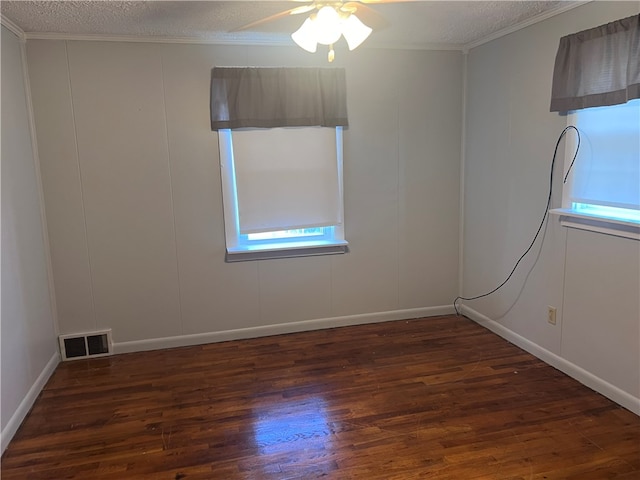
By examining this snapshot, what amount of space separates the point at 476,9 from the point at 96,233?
2.80 meters

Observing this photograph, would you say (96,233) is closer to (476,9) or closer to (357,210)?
(357,210)

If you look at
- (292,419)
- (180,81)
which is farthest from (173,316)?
(180,81)

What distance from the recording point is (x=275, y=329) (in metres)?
3.76

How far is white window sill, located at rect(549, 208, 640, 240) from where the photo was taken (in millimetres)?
2463

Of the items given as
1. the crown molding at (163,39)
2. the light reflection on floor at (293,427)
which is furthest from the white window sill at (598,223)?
the crown molding at (163,39)

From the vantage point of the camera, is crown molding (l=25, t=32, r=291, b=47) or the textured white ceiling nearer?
the textured white ceiling

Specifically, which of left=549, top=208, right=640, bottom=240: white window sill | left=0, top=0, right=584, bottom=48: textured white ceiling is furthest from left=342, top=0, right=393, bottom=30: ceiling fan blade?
left=549, top=208, right=640, bottom=240: white window sill

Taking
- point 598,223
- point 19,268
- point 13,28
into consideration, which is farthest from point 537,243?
point 13,28

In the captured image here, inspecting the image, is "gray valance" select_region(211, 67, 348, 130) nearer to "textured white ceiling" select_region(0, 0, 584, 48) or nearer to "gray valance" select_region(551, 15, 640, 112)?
"textured white ceiling" select_region(0, 0, 584, 48)

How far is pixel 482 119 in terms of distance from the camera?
12.0 ft

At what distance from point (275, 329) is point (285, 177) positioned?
117cm

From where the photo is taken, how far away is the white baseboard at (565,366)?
2.60 metres

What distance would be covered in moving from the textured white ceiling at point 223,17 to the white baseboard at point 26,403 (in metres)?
2.09

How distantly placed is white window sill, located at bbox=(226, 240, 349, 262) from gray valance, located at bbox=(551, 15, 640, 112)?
1.77 m
